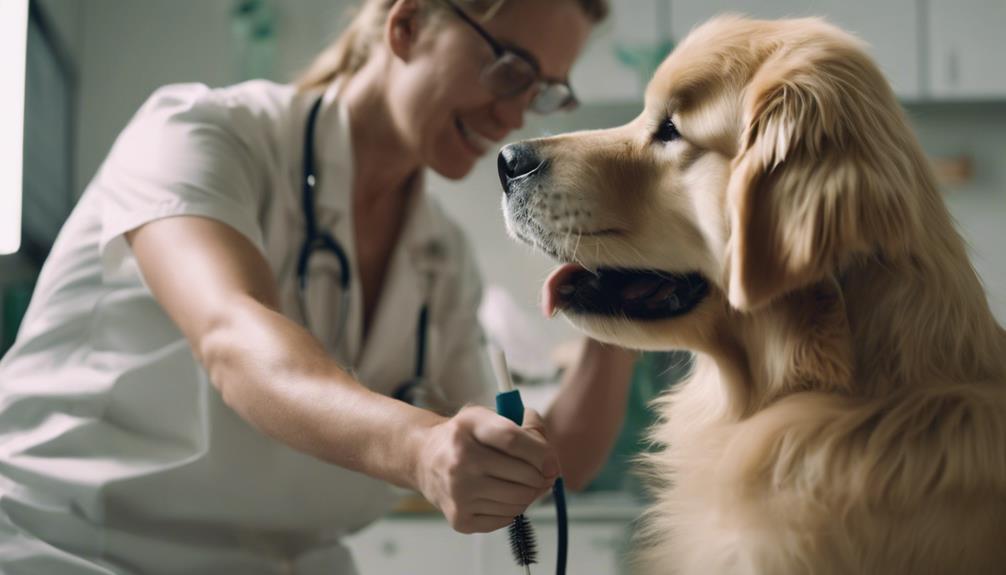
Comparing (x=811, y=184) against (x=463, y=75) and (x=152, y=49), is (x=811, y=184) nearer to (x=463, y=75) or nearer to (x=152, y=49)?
(x=463, y=75)

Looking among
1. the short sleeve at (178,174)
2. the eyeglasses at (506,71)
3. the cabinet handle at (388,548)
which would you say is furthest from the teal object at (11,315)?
the eyeglasses at (506,71)

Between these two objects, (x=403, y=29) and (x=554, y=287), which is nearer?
(x=554, y=287)

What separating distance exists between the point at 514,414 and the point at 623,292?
21 centimetres

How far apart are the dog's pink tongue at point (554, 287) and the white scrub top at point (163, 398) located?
0.29 metres

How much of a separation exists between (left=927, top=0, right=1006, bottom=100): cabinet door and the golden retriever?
228 cm

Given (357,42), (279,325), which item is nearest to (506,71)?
(357,42)

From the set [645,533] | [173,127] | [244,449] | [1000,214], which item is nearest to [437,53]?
[173,127]

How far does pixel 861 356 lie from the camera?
72cm

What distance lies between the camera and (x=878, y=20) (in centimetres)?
278

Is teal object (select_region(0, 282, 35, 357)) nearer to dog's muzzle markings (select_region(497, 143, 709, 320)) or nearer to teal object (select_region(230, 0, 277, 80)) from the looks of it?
teal object (select_region(230, 0, 277, 80))

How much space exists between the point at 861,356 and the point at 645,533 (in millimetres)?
255

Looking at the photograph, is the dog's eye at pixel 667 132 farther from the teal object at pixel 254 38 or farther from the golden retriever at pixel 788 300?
the teal object at pixel 254 38

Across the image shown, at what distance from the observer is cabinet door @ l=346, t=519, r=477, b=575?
6.64ft

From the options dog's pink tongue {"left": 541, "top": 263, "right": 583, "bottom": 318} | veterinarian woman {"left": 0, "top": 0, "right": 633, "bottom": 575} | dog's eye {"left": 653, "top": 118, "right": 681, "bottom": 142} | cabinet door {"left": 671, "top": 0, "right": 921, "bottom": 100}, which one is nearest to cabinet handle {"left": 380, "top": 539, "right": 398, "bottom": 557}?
veterinarian woman {"left": 0, "top": 0, "right": 633, "bottom": 575}
